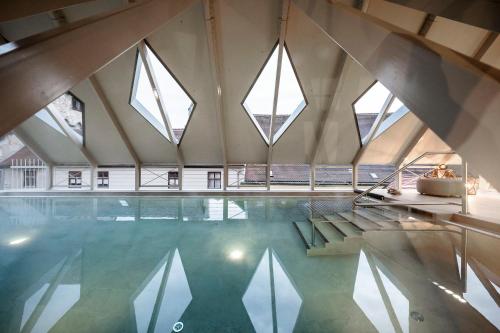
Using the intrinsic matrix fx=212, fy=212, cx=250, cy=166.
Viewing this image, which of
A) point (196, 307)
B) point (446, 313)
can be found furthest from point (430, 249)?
point (196, 307)

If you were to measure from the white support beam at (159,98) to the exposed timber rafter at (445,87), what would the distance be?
471 cm

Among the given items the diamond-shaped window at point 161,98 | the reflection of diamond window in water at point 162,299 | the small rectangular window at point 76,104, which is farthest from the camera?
the small rectangular window at point 76,104

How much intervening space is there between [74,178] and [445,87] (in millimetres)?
10877

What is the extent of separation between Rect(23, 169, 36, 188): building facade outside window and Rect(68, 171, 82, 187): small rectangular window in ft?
4.27

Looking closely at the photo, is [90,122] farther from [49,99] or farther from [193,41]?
[49,99]

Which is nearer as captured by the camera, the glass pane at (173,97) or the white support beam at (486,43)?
the white support beam at (486,43)

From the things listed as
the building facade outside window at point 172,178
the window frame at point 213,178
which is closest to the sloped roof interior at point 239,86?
the building facade outside window at point 172,178

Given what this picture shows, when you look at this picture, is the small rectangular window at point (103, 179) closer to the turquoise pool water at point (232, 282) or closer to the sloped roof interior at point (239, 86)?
the sloped roof interior at point (239, 86)

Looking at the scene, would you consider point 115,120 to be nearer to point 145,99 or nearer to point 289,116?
point 145,99

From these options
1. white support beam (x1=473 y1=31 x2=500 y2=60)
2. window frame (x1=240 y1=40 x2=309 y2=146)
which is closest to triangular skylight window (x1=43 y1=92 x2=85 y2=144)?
window frame (x1=240 y1=40 x2=309 y2=146)

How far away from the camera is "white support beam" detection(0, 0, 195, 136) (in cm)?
91

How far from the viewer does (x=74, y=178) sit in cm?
842

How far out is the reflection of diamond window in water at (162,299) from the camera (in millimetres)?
1723

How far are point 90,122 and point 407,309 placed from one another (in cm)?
814
